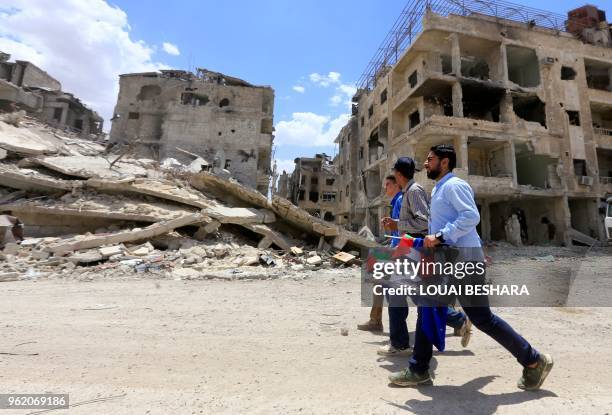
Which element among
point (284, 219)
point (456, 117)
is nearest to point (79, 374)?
point (284, 219)

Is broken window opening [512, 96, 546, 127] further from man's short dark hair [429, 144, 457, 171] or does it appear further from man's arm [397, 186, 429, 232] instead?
man's short dark hair [429, 144, 457, 171]

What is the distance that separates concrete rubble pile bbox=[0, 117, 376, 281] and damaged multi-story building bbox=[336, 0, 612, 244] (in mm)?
9770

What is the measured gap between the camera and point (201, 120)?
2616 cm

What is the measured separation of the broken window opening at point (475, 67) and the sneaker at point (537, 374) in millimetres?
21556

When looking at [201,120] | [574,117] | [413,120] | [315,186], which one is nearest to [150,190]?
[413,120]

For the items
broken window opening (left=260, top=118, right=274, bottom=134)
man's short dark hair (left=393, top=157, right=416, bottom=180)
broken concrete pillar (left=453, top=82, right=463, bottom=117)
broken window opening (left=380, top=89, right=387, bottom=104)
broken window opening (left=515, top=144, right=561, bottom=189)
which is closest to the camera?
man's short dark hair (left=393, top=157, right=416, bottom=180)

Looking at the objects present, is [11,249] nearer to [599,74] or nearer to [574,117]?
[574,117]

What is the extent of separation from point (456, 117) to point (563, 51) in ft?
34.2

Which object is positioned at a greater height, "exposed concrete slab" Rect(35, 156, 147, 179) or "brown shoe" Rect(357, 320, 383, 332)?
"exposed concrete slab" Rect(35, 156, 147, 179)

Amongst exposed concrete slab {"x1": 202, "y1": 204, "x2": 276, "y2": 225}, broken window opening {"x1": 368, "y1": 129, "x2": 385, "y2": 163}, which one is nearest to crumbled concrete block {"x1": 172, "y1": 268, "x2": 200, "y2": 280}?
exposed concrete slab {"x1": 202, "y1": 204, "x2": 276, "y2": 225}

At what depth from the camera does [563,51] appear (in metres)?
19.4

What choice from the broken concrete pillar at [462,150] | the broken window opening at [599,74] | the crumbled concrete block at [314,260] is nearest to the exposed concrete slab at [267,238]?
the crumbled concrete block at [314,260]

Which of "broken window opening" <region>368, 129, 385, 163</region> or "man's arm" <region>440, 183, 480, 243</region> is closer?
"man's arm" <region>440, 183, 480, 243</region>

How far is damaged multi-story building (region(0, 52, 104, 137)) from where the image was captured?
25.8 m
